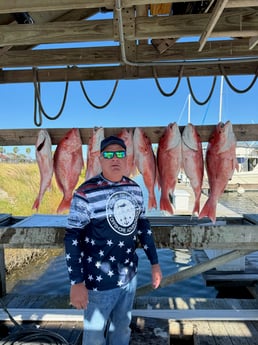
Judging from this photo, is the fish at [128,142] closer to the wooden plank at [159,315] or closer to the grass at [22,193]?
the wooden plank at [159,315]

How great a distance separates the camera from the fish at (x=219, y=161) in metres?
2.43

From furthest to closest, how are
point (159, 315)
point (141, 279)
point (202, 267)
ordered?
1. point (141, 279)
2. point (159, 315)
3. point (202, 267)

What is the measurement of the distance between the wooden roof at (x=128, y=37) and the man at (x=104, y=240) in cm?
81

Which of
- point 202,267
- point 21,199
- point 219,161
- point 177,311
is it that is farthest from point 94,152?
point 21,199

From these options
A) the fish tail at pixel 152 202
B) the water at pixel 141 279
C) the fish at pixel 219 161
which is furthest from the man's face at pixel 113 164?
the water at pixel 141 279

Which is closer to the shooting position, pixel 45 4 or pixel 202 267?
pixel 45 4

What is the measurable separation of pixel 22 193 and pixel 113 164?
65.5 feet

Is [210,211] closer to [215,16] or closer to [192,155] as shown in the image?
[192,155]

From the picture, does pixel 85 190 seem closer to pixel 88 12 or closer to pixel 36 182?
pixel 88 12

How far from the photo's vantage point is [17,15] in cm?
235

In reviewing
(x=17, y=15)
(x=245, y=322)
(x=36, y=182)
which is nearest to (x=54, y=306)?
(x=245, y=322)

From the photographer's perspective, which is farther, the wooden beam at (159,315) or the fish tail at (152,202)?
the wooden beam at (159,315)

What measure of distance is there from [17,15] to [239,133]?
1.99 meters

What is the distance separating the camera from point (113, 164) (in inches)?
77.2
